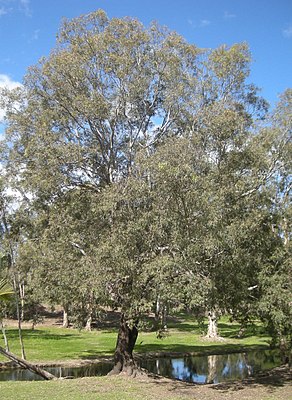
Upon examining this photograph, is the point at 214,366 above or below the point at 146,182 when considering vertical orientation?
below

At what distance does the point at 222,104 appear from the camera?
70.9 ft

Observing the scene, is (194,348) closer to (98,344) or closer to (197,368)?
(197,368)

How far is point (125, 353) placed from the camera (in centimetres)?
2292

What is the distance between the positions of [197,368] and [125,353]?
851 cm

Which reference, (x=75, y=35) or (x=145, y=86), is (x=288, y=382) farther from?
(x=75, y=35)

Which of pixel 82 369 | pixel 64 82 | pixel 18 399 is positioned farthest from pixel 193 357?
pixel 64 82

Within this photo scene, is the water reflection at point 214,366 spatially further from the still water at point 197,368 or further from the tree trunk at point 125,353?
the tree trunk at point 125,353

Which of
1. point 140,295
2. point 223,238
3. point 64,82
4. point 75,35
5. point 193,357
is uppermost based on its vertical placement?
point 75,35

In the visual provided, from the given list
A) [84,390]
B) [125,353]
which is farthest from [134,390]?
[125,353]

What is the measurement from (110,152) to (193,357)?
18.6 meters

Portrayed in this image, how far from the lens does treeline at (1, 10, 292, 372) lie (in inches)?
688

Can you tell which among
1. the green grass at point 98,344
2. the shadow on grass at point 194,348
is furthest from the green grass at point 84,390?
the shadow on grass at point 194,348

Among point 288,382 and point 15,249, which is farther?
point 15,249

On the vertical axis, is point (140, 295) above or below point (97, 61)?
below
